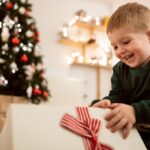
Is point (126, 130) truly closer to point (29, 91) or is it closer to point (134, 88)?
point (134, 88)

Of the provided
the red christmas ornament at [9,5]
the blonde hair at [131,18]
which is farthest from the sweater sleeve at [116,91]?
the red christmas ornament at [9,5]

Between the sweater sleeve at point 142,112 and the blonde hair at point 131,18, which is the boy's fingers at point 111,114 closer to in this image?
the sweater sleeve at point 142,112

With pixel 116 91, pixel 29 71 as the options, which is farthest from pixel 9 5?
pixel 116 91

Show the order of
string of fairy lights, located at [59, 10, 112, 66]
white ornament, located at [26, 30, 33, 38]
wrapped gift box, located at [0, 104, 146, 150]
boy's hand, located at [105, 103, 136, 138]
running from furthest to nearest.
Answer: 1. string of fairy lights, located at [59, 10, 112, 66]
2. white ornament, located at [26, 30, 33, 38]
3. boy's hand, located at [105, 103, 136, 138]
4. wrapped gift box, located at [0, 104, 146, 150]

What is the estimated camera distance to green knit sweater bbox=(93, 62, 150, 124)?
838mm

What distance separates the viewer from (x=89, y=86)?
451 centimetres

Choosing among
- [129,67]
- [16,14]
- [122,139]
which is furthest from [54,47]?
[122,139]

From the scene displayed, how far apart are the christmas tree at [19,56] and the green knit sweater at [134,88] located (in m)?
2.29

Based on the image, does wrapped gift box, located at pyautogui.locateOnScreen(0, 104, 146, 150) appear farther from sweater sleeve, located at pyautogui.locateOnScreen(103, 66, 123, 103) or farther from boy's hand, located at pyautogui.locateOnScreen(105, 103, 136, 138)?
sweater sleeve, located at pyautogui.locateOnScreen(103, 66, 123, 103)

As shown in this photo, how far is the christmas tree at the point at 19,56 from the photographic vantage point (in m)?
3.28

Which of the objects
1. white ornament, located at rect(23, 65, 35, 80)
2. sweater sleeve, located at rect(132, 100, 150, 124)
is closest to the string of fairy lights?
white ornament, located at rect(23, 65, 35, 80)

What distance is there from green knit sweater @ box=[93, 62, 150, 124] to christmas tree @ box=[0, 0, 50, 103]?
229 centimetres

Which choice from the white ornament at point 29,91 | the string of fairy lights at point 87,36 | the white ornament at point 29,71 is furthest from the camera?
the string of fairy lights at point 87,36

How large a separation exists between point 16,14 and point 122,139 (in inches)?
117
